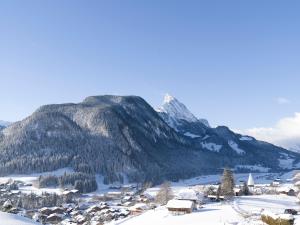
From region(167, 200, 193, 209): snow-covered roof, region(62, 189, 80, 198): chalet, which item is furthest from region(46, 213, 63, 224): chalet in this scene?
region(167, 200, 193, 209): snow-covered roof

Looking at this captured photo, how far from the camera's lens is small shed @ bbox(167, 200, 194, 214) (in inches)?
3260

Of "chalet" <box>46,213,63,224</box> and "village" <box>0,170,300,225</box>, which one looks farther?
"chalet" <box>46,213,63,224</box>

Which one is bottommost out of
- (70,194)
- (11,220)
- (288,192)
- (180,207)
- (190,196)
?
(70,194)

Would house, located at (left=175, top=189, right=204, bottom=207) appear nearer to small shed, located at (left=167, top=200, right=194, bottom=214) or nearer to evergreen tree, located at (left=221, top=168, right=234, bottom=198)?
small shed, located at (left=167, top=200, right=194, bottom=214)

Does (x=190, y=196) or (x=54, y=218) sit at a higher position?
(x=190, y=196)

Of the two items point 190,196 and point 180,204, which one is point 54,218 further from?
point 180,204

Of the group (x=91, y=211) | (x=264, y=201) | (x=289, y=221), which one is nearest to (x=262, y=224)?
(x=289, y=221)

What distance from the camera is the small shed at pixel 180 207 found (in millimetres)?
82812

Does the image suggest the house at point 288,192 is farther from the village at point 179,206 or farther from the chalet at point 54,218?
the chalet at point 54,218

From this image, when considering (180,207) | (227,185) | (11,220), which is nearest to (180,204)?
(180,207)

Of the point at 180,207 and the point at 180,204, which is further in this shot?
the point at 180,204

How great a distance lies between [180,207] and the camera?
83188mm

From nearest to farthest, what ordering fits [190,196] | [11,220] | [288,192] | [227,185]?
[11,220] → [190,196] → [227,185] → [288,192]

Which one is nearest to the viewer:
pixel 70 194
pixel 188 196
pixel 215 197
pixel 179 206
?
pixel 179 206
